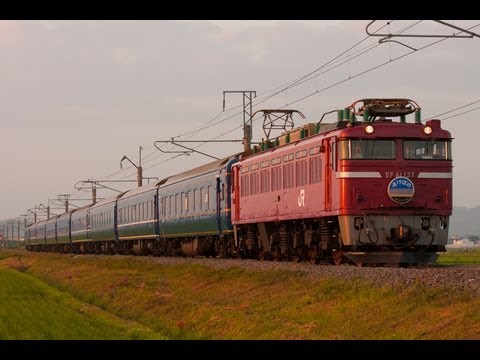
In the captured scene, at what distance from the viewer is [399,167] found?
95.6ft

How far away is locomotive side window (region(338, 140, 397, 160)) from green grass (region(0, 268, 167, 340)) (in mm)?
7379

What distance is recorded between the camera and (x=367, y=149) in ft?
95.5

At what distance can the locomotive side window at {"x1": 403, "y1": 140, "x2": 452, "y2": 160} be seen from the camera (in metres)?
29.4

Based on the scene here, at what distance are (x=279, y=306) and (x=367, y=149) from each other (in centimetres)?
707

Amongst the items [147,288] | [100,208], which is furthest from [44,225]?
[147,288]

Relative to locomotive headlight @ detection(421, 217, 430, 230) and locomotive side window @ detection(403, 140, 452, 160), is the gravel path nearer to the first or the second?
locomotive headlight @ detection(421, 217, 430, 230)

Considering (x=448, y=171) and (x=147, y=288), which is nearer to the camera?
(x=448, y=171)

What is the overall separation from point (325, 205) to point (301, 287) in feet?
17.5

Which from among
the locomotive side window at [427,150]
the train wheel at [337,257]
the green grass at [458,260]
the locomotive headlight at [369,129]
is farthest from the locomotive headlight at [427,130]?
the green grass at [458,260]

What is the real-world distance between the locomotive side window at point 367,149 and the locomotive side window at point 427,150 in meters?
0.43

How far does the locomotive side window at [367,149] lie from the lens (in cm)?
2884

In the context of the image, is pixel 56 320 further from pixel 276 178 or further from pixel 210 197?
pixel 210 197

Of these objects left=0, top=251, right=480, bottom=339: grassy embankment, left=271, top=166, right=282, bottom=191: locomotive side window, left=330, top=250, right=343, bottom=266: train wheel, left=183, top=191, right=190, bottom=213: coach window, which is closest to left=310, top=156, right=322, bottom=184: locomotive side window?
left=330, top=250, right=343, bottom=266: train wheel

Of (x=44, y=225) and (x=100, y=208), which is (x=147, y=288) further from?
(x=44, y=225)
